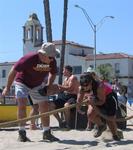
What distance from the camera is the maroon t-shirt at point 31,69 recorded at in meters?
8.80

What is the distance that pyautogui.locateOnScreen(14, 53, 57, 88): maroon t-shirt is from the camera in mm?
8805

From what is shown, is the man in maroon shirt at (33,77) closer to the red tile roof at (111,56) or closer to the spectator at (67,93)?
the spectator at (67,93)

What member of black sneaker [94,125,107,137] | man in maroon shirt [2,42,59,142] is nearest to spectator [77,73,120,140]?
black sneaker [94,125,107,137]

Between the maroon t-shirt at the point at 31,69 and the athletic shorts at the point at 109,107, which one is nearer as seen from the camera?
the maroon t-shirt at the point at 31,69

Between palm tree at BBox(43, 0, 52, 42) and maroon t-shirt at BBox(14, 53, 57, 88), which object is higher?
palm tree at BBox(43, 0, 52, 42)

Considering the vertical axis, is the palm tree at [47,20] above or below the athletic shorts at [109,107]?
above

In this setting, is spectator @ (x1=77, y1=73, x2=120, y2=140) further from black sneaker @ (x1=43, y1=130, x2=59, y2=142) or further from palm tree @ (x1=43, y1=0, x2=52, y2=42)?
palm tree @ (x1=43, y1=0, x2=52, y2=42)

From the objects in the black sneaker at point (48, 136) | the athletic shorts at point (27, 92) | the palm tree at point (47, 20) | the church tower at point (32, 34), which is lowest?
the black sneaker at point (48, 136)

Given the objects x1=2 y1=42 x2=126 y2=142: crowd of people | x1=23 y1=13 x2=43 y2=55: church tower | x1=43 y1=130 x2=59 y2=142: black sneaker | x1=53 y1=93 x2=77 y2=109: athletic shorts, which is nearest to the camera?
x1=2 y1=42 x2=126 y2=142: crowd of people

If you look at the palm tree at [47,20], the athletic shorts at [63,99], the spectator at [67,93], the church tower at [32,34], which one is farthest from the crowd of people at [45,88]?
the church tower at [32,34]

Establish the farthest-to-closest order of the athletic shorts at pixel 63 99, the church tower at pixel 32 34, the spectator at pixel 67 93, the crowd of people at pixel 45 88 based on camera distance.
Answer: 1. the church tower at pixel 32 34
2. the athletic shorts at pixel 63 99
3. the spectator at pixel 67 93
4. the crowd of people at pixel 45 88

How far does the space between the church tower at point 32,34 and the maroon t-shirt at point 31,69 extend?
77.4 meters

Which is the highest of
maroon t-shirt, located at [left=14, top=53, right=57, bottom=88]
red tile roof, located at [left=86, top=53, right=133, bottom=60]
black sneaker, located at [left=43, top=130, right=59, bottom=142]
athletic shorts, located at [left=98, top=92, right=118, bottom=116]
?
red tile roof, located at [left=86, top=53, right=133, bottom=60]

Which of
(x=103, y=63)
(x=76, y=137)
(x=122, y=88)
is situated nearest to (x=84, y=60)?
(x=103, y=63)
